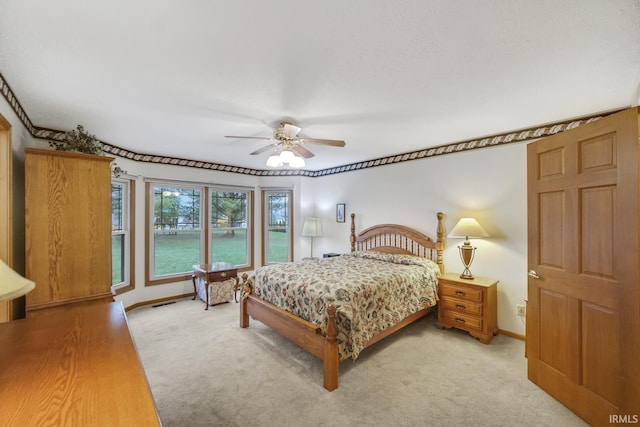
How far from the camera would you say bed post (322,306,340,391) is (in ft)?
7.68

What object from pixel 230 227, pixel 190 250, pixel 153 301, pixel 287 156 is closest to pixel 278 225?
pixel 230 227

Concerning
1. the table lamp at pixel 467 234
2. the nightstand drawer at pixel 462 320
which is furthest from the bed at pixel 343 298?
the table lamp at pixel 467 234

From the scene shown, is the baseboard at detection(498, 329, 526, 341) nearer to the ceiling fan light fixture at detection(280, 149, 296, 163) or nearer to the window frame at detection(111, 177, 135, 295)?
the ceiling fan light fixture at detection(280, 149, 296, 163)

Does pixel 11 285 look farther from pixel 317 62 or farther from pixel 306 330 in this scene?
pixel 306 330

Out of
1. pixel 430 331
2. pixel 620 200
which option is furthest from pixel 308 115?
pixel 430 331

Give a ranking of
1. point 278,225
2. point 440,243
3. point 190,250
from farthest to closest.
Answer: point 278,225 → point 190,250 → point 440,243

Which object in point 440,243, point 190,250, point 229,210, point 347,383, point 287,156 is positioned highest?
point 287,156

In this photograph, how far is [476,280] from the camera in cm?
342

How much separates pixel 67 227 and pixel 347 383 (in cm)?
271

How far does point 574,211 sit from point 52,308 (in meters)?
4.11

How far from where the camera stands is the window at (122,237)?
4.11 m

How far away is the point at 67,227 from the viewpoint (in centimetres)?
225

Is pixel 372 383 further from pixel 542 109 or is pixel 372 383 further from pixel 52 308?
pixel 542 109

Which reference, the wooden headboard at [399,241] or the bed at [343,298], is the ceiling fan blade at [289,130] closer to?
the bed at [343,298]
